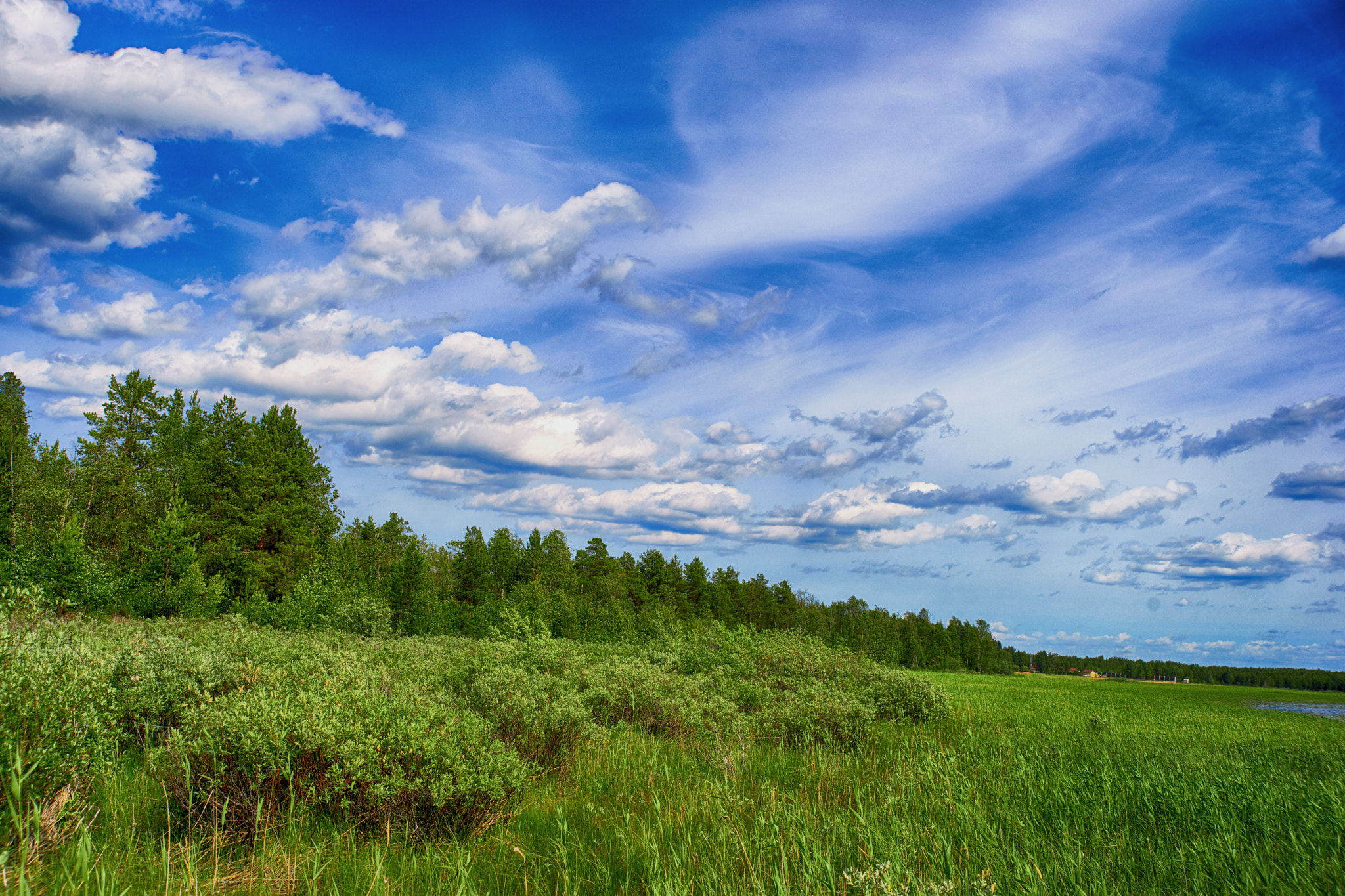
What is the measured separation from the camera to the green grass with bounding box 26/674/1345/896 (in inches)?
190

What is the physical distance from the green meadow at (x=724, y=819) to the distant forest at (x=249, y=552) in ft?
69.7

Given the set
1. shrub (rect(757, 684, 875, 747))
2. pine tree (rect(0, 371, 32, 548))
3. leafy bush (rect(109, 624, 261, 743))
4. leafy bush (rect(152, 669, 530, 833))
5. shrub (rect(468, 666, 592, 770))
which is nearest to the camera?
leafy bush (rect(152, 669, 530, 833))

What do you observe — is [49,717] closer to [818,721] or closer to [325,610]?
[818,721]

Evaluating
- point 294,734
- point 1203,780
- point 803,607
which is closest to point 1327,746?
point 1203,780

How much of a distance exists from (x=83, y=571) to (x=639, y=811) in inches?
1787

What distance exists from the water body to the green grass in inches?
927

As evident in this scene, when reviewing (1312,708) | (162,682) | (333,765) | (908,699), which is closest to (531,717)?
(333,765)

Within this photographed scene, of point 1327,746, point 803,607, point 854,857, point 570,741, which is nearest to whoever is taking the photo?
point 854,857

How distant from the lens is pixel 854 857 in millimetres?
5359

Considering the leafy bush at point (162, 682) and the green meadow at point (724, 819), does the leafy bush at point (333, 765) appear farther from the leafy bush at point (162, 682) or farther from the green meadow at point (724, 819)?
the leafy bush at point (162, 682)

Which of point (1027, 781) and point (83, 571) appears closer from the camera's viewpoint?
point (1027, 781)

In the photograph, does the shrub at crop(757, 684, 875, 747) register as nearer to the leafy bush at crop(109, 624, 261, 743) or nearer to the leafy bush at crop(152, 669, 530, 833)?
the leafy bush at crop(152, 669, 530, 833)

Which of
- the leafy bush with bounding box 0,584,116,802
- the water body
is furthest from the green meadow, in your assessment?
the water body

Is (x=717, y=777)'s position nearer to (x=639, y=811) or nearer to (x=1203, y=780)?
(x=639, y=811)
